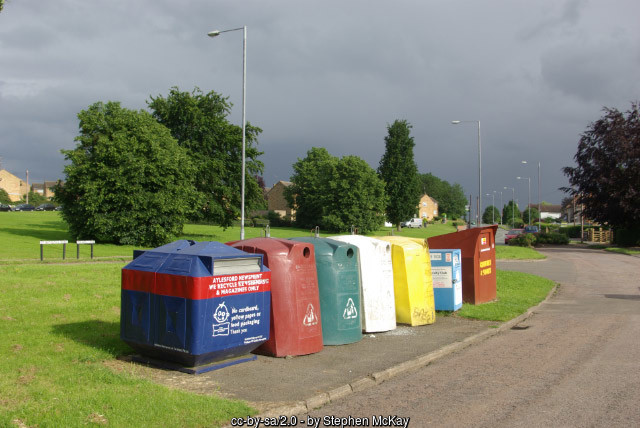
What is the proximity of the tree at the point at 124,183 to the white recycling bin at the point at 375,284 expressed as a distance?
24210mm

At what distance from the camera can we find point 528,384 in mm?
6668

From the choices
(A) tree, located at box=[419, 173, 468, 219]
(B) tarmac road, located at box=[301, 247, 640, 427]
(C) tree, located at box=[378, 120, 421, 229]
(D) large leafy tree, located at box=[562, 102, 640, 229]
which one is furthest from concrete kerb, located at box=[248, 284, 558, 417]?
(A) tree, located at box=[419, 173, 468, 219]

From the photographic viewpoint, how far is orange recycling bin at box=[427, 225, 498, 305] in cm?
1331

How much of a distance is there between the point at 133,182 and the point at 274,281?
1034 inches

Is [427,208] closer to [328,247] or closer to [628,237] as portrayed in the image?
[628,237]

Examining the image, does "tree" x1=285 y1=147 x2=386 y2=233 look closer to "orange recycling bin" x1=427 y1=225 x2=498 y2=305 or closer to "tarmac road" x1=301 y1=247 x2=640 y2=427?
"orange recycling bin" x1=427 y1=225 x2=498 y2=305

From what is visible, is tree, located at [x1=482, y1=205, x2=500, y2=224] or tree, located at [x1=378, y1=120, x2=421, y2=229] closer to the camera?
tree, located at [x1=378, y1=120, x2=421, y2=229]

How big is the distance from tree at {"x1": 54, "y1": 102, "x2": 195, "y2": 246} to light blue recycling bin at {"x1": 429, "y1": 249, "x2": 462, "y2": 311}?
22735 millimetres

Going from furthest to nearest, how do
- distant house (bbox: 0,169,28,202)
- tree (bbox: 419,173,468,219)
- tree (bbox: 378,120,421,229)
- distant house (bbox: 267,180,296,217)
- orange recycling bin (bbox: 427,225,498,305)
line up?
tree (bbox: 419,173,468,219), distant house (bbox: 0,169,28,202), distant house (bbox: 267,180,296,217), tree (bbox: 378,120,421,229), orange recycling bin (bbox: 427,225,498,305)

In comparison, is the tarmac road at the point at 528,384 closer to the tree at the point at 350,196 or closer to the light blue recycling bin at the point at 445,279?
the light blue recycling bin at the point at 445,279

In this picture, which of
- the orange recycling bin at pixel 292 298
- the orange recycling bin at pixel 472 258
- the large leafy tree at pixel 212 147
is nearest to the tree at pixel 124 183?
the large leafy tree at pixel 212 147

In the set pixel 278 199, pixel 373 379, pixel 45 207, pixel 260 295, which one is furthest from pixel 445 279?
pixel 278 199

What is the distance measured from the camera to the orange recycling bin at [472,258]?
524 inches

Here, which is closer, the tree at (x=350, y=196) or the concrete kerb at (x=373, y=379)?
the concrete kerb at (x=373, y=379)
